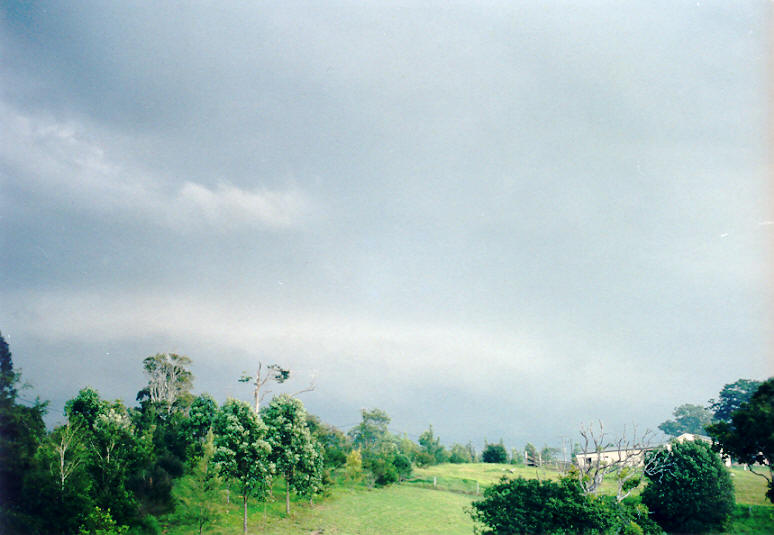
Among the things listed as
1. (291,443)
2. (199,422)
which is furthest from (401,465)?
(291,443)

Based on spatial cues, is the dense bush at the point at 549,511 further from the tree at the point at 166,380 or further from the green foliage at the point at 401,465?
the tree at the point at 166,380

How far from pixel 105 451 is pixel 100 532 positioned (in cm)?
625

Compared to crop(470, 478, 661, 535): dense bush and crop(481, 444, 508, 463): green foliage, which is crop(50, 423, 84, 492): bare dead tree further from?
crop(481, 444, 508, 463): green foliage

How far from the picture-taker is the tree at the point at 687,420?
91.2 meters

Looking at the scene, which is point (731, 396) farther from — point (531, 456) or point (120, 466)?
point (120, 466)

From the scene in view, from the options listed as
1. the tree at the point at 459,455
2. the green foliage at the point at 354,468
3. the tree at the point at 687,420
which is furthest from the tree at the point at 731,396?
the green foliage at the point at 354,468

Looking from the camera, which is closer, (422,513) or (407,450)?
(422,513)

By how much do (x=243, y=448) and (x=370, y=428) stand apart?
207 feet

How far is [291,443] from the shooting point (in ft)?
94.4

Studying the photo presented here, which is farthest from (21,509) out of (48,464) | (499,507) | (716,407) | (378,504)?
(716,407)

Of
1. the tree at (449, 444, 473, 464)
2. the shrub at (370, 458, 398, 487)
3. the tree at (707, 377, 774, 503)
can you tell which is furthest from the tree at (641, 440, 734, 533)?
the tree at (449, 444, 473, 464)

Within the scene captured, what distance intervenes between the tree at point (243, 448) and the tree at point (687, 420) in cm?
9524

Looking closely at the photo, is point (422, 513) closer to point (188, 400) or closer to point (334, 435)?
point (334, 435)

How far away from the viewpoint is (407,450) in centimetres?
7119
